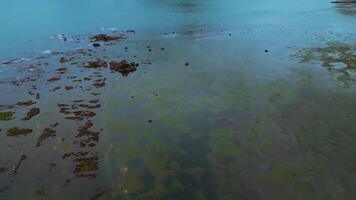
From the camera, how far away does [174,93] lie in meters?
25.5

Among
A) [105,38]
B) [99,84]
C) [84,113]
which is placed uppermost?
[105,38]

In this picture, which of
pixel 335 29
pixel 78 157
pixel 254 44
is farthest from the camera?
pixel 335 29

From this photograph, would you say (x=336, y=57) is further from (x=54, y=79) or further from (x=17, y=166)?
(x=17, y=166)

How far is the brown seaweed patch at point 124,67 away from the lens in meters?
30.6

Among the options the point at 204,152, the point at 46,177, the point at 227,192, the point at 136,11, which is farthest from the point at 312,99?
the point at 136,11

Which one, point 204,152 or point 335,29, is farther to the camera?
point 335,29

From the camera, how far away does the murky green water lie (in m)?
15.5

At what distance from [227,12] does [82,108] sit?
172 feet

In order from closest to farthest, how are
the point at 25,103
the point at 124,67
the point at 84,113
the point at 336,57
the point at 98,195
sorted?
1. the point at 98,195
2. the point at 84,113
3. the point at 25,103
4. the point at 124,67
5. the point at 336,57

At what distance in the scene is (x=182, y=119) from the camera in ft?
70.1

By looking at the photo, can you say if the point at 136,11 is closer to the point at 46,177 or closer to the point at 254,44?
the point at 254,44

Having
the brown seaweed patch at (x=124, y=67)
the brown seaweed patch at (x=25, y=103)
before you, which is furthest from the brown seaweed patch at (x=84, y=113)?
the brown seaweed patch at (x=124, y=67)

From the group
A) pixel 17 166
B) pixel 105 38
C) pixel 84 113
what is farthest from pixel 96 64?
pixel 17 166

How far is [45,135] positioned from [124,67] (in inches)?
493
